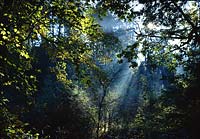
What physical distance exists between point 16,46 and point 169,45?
285 inches

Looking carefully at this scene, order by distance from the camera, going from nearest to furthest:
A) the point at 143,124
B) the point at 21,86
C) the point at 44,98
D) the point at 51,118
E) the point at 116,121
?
the point at 21,86 → the point at 51,118 → the point at 143,124 → the point at 44,98 → the point at 116,121

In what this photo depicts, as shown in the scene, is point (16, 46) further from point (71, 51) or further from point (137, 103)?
point (137, 103)

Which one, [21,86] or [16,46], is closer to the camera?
[16,46]

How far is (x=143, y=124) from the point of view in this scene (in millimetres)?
35375

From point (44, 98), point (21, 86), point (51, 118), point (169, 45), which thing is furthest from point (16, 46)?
point (44, 98)

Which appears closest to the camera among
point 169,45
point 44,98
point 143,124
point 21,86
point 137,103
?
point 21,86

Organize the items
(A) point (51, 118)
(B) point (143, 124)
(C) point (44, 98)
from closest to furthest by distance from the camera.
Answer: (A) point (51, 118) < (B) point (143, 124) < (C) point (44, 98)

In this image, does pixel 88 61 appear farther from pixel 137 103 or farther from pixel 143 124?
pixel 137 103

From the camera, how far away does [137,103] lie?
52500 mm

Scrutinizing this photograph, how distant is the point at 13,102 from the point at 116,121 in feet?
51.6

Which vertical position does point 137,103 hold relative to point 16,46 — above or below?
above

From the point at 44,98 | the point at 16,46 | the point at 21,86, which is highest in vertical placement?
the point at 44,98

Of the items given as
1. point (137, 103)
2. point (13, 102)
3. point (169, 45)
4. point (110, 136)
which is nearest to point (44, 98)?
point (13, 102)

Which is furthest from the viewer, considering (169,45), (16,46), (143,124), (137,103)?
(137,103)
